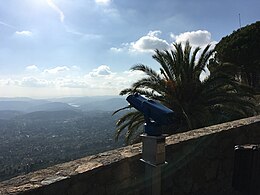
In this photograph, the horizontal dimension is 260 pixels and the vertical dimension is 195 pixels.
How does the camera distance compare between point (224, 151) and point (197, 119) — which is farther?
point (197, 119)

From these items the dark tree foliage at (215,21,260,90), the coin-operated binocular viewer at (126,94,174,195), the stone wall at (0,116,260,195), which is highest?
the dark tree foliage at (215,21,260,90)

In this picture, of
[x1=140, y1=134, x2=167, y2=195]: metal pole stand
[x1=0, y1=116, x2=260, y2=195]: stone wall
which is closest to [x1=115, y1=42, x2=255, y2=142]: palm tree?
[x1=0, y1=116, x2=260, y2=195]: stone wall

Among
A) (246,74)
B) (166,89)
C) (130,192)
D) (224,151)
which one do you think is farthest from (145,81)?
(246,74)

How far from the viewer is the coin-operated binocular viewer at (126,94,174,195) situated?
2.03 metres

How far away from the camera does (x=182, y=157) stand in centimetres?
294

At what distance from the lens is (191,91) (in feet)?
29.5

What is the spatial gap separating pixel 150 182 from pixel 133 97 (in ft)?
2.58

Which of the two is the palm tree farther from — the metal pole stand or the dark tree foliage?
the metal pole stand

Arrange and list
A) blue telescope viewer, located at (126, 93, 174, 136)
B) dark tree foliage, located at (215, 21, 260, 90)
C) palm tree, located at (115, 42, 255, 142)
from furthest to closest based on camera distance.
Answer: dark tree foliage, located at (215, 21, 260, 90) < palm tree, located at (115, 42, 255, 142) < blue telescope viewer, located at (126, 93, 174, 136)

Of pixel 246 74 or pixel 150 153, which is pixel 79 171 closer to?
pixel 150 153

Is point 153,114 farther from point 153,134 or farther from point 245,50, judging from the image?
point 245,50

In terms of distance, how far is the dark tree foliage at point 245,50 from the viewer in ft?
46.1

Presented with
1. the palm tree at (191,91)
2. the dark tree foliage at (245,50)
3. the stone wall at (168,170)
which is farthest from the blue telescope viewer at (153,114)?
the dark tree foliage at (245,50)

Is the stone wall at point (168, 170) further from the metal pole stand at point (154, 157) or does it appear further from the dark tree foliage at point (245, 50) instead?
the dark tree foliage at point (245, 50)
